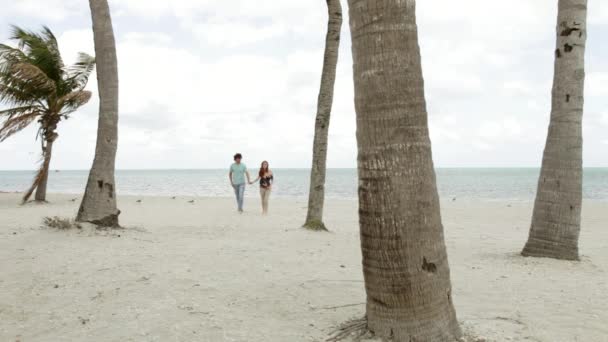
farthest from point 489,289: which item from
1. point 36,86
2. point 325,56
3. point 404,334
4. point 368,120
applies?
point 36,86

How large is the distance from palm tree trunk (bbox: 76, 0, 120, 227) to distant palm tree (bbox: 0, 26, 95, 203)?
1212cm

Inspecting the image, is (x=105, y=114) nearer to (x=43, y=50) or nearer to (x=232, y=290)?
(x=232, y=290)

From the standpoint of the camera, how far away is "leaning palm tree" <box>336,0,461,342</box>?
385 centimetres

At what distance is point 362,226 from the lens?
4074 mm

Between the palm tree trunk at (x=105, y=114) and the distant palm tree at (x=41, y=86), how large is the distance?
1212 centimetres

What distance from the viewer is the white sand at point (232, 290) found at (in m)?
4.70

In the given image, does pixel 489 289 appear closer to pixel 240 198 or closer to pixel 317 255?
pixel 317 255

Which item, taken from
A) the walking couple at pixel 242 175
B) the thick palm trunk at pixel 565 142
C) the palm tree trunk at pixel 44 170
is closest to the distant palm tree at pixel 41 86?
the palm tree trunk at pixel 44 170

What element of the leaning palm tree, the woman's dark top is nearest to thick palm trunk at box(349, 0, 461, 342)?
the leaning palm tree

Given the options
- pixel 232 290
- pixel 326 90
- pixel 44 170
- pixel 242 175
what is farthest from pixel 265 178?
pixel 232 290

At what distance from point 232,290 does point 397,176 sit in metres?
2.79

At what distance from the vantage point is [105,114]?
33.5 ft

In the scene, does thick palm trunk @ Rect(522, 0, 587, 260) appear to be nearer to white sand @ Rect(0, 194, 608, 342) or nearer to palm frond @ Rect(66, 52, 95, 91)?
white sand @ Rect(0, 194, 608, 342)

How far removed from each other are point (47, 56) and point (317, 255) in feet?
60.5
